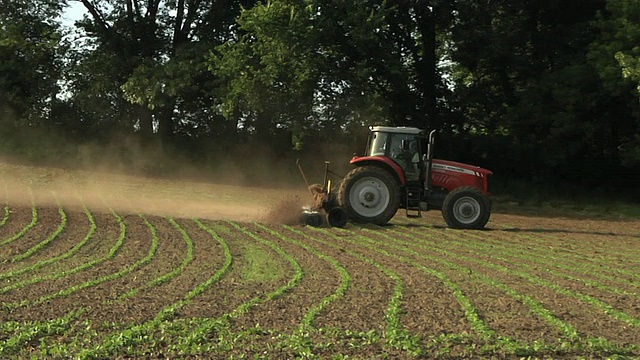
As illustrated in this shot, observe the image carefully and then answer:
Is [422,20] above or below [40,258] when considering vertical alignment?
above

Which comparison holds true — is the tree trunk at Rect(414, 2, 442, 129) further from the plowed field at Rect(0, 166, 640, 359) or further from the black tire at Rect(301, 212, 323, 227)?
the black tire at Rect(301, 212, 323, 227)

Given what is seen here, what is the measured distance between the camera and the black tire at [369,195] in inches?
643

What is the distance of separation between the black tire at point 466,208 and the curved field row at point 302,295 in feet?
6.85

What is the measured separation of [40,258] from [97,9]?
22.9 m

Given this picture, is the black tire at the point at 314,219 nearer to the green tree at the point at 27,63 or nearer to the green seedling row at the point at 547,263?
the green seedling row at the point at 547,263

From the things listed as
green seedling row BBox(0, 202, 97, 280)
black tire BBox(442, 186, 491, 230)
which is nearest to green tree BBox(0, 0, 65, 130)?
green seedling row BBox(0, 202, 97, 280)

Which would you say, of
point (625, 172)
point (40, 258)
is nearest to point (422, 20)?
point (625, 172)

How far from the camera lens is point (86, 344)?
19.7 ft

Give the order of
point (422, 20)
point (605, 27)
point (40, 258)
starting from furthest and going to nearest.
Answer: point (422, 20)
point (605, 27)
point (40, 258)

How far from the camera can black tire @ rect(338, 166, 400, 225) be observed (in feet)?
53.6

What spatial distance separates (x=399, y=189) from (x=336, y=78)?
9.47m

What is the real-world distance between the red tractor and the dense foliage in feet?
26.3

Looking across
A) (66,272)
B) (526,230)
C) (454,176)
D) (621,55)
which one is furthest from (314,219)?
(621,55)

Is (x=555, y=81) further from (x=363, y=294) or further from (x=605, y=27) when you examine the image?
(x=363, y=294)
